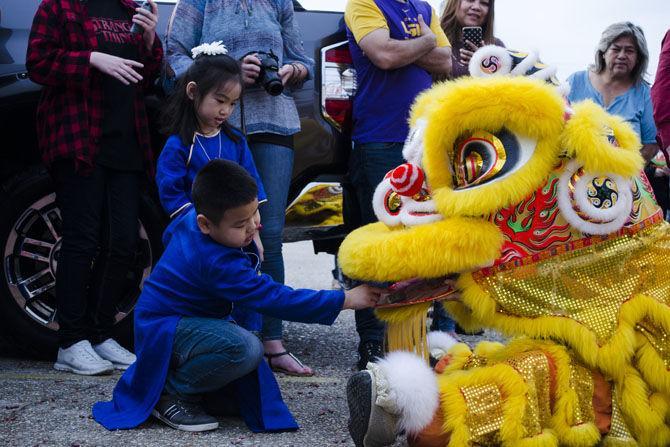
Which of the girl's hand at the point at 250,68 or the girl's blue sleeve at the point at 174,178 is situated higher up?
the girl's hand at the point at 250,68

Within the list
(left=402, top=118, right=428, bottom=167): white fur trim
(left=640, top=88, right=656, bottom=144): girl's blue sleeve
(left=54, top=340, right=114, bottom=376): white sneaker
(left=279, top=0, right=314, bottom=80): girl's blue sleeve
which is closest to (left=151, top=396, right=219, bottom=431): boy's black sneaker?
(left=54, top=340, right=114, bottom=376): white sneaker

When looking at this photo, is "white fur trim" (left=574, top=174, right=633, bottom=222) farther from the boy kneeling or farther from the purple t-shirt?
the purple t-shirt

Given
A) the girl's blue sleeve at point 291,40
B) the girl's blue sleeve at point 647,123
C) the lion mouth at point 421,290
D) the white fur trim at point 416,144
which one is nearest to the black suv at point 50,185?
the girl's blue sleeve at point 291,40

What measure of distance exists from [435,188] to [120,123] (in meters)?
1.59

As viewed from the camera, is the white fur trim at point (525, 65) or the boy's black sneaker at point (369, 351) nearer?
the white fur trim at point (525, 65)

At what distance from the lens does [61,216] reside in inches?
146

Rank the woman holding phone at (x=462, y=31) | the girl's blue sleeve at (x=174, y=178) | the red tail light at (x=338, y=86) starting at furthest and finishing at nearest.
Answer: the woman holding phone at (x=462, y=31) → the red tail light at (x=338, y=86) → the girl's blue sleeve at (x=174, y=178)

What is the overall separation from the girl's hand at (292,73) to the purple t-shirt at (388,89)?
25 centimetres

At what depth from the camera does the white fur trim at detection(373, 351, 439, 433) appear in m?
2.44

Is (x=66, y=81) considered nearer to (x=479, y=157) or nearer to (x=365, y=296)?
(x=365, y=296)

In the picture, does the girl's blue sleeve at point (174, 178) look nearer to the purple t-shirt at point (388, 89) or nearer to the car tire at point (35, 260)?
the car tire at point (35, 260)

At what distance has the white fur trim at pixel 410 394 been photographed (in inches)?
96.0

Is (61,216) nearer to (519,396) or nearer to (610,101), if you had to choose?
(519,396)

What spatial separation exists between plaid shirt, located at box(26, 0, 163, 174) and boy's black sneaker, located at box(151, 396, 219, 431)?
1.08m
